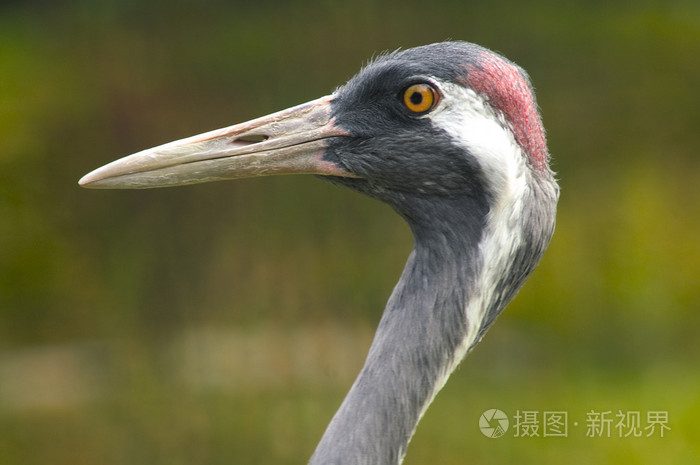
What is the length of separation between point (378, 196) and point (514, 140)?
1.38 feet

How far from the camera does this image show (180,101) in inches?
267

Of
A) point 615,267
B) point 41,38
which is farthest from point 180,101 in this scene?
point 615,267

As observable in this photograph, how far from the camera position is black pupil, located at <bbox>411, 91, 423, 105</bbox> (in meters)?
2.24

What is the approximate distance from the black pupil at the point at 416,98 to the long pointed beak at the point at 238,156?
0.21 meters

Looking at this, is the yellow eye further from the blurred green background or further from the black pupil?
the blurred green background

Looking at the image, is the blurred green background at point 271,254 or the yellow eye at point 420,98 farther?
the blurred green background at point 271,254

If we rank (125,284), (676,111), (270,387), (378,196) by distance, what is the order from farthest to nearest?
(676,111), (125,284), (270,387), (378,196)

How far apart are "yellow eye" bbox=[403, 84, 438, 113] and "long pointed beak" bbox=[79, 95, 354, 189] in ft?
0.66

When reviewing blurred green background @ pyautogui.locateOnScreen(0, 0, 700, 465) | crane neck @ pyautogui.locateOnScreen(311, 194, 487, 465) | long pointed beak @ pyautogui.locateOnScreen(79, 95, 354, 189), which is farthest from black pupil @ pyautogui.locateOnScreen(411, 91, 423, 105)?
blurred green background @ pyautogui.locateOnScreen(0, 0, 700, 465)

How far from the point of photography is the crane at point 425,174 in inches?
86.3

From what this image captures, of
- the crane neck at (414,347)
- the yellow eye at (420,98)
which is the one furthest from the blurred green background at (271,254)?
the yellow eye at (420,98)

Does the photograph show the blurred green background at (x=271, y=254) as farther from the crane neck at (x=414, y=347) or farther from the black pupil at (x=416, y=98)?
the black pupil at (x=416, y=98)

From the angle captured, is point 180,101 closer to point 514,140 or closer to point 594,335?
point 594,335

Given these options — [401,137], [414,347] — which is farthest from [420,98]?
[414,347]
